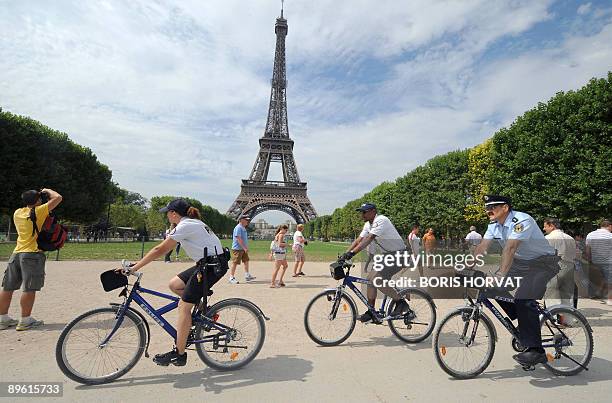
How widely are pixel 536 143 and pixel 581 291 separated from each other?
13524 mm

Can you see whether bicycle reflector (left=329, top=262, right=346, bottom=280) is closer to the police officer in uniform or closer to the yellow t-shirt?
the police officer in uniform

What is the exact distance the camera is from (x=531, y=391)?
3912 mm

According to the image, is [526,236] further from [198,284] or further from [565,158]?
[565,158]

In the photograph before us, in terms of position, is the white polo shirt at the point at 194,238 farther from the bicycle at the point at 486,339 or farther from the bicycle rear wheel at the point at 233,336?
the bicycle at the point at 486,339

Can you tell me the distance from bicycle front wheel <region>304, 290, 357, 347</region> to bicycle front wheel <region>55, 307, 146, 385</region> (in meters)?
2.27

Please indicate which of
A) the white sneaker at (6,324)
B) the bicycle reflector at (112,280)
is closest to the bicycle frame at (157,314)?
the bicycle reflector at (112,280)

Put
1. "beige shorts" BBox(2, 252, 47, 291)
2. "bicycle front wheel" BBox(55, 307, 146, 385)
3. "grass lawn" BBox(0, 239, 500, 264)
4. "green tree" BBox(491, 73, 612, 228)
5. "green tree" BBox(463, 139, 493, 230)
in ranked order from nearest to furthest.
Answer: "bicycle front wheel" BBox(55, 307, 146, 385), "beige shorts" BBox(2, 252, 47, 291), "green tree" BBox(491, 73, 612, 228), "grass lawn" BBox(0, 239, 500, 264), "green tree" BBox(463, 139, 493, 230)

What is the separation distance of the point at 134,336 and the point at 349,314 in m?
2.90

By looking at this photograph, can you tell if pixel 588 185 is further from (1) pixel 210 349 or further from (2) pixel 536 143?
(1) pixel 210 349

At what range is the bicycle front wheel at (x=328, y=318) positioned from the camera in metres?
5.44

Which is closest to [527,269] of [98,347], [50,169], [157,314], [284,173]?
[157,314]

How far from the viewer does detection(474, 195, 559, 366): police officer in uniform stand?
13.7 feet

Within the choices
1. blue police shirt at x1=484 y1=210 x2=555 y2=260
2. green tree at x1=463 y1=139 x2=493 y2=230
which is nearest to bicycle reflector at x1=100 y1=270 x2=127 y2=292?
blue police shirt at x1=484 y1=210 x2=555 y2=260

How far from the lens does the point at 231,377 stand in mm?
4188
